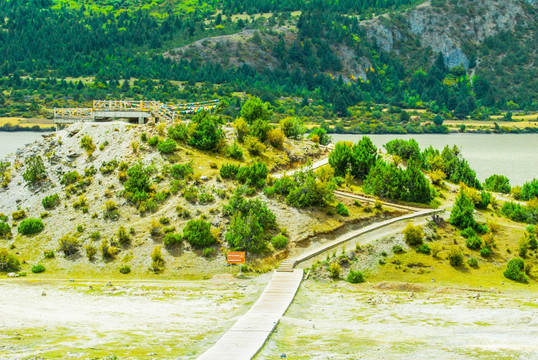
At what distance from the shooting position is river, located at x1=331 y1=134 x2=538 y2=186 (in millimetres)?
111000

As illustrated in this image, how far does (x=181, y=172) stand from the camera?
66.6 m

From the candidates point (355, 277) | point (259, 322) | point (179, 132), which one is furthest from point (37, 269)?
point (355, 277)

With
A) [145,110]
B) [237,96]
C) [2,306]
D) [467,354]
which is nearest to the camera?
[467,354]

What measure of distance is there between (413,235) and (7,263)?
32194 mm

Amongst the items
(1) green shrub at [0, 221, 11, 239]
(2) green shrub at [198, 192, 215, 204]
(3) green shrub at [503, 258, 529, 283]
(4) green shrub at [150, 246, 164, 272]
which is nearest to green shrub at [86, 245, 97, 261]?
(4) green shrub at [150, 246, 164, 272]

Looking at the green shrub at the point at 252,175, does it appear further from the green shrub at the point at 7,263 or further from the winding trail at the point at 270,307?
the green shrub at the point at 7,263

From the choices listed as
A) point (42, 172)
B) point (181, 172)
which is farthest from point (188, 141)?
point (42, 172)

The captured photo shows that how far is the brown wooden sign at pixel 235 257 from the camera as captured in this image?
55.9 metres

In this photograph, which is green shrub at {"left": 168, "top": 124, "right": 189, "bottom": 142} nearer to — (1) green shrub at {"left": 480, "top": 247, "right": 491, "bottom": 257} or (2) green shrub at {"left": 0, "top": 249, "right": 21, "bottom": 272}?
(2) green shrub at {"left": 0, "top": 249, "right": 21, "bottom": 272}

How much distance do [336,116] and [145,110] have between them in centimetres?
11798

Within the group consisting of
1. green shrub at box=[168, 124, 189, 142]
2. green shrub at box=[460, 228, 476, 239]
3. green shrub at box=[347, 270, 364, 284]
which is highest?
green shrub at box=[168, 124, 189, 142]

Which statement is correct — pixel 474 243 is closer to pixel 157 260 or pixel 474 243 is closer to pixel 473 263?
pixel 473 263

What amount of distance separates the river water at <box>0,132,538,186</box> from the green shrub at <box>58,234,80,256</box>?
4708 centimetres

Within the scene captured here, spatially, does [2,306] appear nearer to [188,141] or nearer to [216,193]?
[216,193]
